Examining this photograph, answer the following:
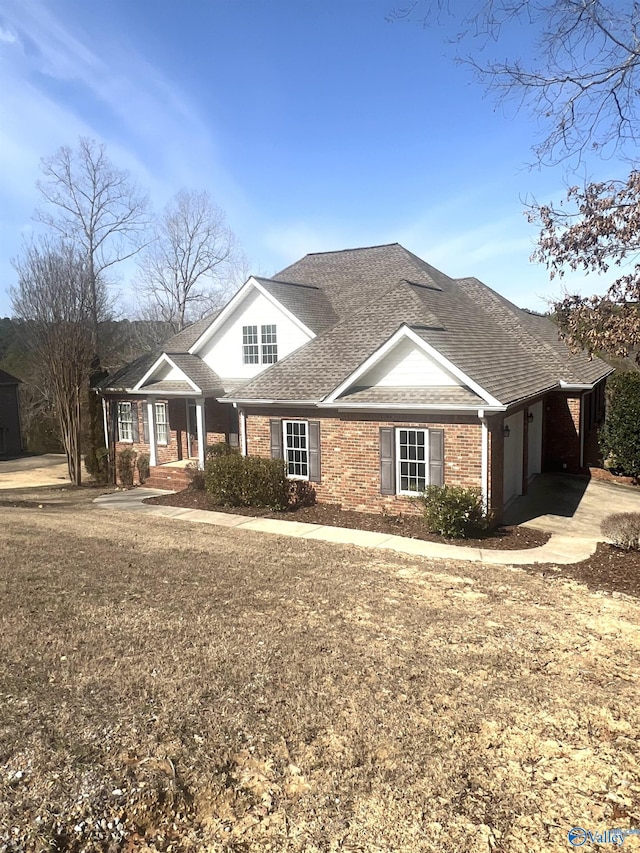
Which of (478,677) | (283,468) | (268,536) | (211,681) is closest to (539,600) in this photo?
(478,677)

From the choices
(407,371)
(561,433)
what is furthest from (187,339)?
(561,433)

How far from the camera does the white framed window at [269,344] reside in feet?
68.3

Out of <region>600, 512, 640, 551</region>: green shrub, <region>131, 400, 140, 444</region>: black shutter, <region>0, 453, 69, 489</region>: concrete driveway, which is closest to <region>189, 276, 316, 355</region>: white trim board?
<region>131, 400, 140, 444</region>: black shutter

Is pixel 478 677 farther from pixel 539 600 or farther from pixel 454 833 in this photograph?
pixel 539 600

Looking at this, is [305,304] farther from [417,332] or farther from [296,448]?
[417,332]

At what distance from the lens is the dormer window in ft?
68.5

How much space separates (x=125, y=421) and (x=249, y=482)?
10.7m

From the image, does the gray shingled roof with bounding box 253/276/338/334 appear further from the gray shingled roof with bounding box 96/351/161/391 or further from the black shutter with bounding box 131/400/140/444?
the black shutter with bounding box 131/400/140/444

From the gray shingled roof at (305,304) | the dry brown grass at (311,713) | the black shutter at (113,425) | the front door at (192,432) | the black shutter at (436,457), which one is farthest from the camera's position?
the black shutter at (113,425)

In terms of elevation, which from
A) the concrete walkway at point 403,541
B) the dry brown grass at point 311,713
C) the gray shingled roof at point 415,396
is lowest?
the concrete walkway at point 403,541

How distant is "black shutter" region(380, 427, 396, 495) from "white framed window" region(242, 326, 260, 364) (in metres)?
7.81

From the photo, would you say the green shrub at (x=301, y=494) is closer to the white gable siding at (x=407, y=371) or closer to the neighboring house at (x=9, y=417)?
the white gable siding at (x=407, y=371)

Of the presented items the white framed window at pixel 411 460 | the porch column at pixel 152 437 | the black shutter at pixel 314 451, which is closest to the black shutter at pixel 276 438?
the black shutter at pixel 314 451

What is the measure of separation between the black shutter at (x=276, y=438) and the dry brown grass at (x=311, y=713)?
7.77 m
